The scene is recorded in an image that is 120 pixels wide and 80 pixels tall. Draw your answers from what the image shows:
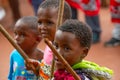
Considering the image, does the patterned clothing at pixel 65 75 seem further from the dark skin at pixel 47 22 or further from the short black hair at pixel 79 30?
the dark skin at pixel 47 22

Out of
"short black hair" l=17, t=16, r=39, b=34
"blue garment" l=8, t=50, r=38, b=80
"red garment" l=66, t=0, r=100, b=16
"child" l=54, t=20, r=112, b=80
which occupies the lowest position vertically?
"blue garment" l=8, t=50, r=38, b=80

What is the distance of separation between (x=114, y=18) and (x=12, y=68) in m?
2.56

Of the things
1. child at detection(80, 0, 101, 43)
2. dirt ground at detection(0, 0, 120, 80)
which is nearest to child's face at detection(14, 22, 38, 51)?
dirt ground at detection(0, 0, 120, 80)

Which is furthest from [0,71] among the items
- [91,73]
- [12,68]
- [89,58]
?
[91,73]

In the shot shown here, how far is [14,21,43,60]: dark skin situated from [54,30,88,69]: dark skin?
53 cm

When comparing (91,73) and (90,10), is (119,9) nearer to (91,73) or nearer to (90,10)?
(90,10)

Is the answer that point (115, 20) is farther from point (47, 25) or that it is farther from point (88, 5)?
point (47, 25)

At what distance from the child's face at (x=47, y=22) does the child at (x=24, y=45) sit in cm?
20

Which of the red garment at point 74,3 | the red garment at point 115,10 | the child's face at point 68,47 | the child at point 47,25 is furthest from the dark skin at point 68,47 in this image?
the red garment at point 74,3

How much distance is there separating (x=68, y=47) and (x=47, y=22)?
406 millimetres

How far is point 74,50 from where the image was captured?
1613 mm

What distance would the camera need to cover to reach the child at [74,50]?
5.24ft

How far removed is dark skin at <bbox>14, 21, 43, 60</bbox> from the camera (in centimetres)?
213

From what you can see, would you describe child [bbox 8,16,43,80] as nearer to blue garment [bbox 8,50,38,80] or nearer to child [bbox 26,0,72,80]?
blue garment [bbox 8,50,38,80]
